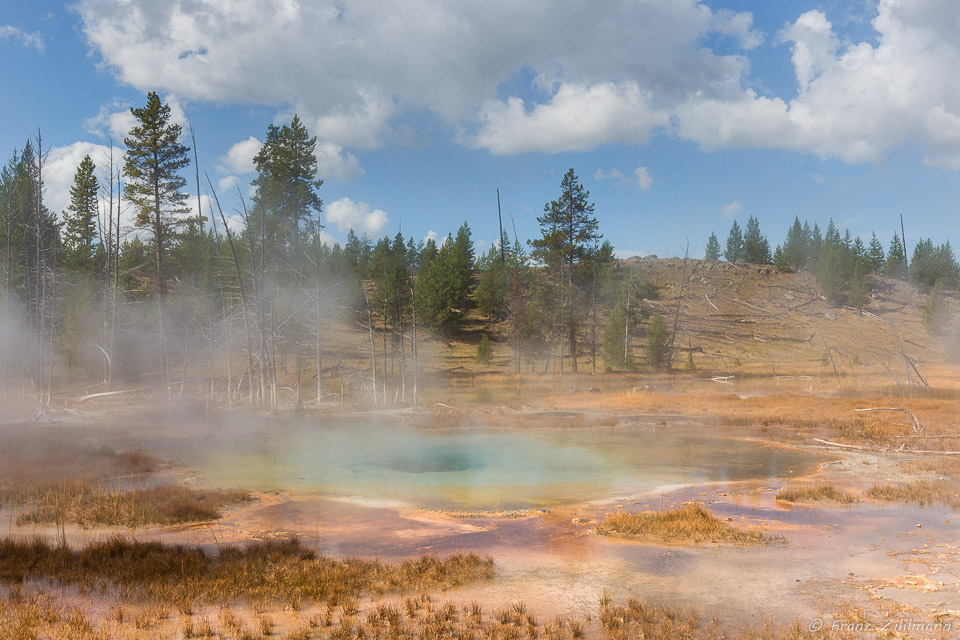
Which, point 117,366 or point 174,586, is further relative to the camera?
point 117,366

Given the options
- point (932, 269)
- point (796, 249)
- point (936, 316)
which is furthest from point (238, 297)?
point (932, 269)

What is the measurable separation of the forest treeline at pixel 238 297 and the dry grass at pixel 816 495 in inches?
872

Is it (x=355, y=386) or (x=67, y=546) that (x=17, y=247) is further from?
(x=67, y=546)

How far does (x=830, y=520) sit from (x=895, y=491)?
10.9 ft

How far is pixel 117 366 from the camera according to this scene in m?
41.3

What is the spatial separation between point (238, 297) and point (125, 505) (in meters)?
26.8

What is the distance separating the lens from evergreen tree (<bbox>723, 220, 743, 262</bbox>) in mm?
115463

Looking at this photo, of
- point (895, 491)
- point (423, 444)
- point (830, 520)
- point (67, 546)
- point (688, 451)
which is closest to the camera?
point (67, 546)

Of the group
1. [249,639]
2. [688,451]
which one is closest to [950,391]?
[688,451]

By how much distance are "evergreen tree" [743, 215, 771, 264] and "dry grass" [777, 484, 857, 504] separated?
337ft

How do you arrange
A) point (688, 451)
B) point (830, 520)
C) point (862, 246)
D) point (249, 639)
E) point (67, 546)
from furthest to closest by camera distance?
point (862, 246) → point (688, 451) → point (830, 520) → point (67, 546) → point (249, 639)

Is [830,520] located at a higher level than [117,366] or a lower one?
lower

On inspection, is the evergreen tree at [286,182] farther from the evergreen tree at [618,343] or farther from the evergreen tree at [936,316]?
the evergreen tree at [936,316]

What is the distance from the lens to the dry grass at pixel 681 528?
11469 mm
